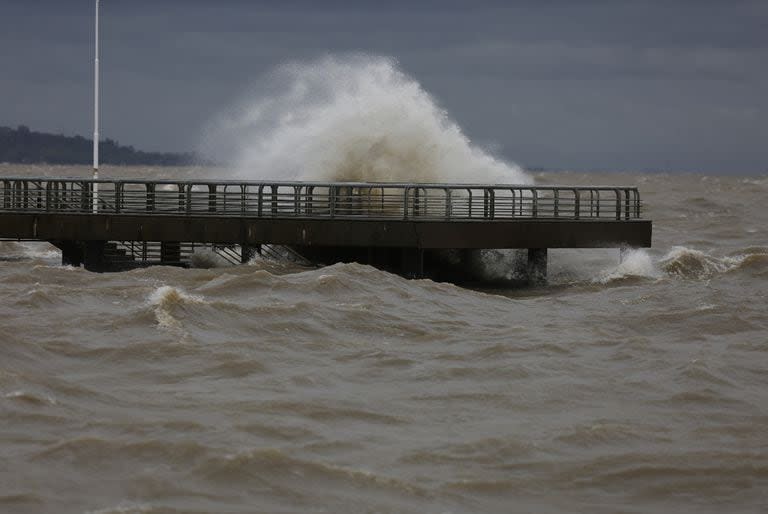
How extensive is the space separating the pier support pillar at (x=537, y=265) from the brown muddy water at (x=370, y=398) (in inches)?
136

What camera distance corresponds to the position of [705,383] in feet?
59.2

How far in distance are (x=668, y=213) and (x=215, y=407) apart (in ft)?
191

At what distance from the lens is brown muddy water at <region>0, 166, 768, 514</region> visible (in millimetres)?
13000

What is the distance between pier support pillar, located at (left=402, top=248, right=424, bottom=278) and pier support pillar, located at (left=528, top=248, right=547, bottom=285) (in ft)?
8.78

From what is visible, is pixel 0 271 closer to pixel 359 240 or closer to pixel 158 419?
pixel 359 240

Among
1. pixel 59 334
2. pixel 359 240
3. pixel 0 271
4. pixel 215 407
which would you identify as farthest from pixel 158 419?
pixel 0 271

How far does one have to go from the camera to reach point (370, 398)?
16469 millimetres

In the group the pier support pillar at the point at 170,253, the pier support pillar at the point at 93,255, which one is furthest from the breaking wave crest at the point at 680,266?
the pier support pillar at the point at 93,255

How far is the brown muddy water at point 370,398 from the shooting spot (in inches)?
512

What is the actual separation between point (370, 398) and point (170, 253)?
53.3 feet

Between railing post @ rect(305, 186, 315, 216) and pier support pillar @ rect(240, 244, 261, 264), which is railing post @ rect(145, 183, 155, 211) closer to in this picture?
pier support pillar @ rect(240, 244, 261, 264)

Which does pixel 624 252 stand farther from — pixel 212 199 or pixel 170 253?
pixel 170 253

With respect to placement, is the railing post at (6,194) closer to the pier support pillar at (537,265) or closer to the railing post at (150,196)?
the railing post at (150,196)

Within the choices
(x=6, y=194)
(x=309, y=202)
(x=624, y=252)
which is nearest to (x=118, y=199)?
(x=6, y=194)
